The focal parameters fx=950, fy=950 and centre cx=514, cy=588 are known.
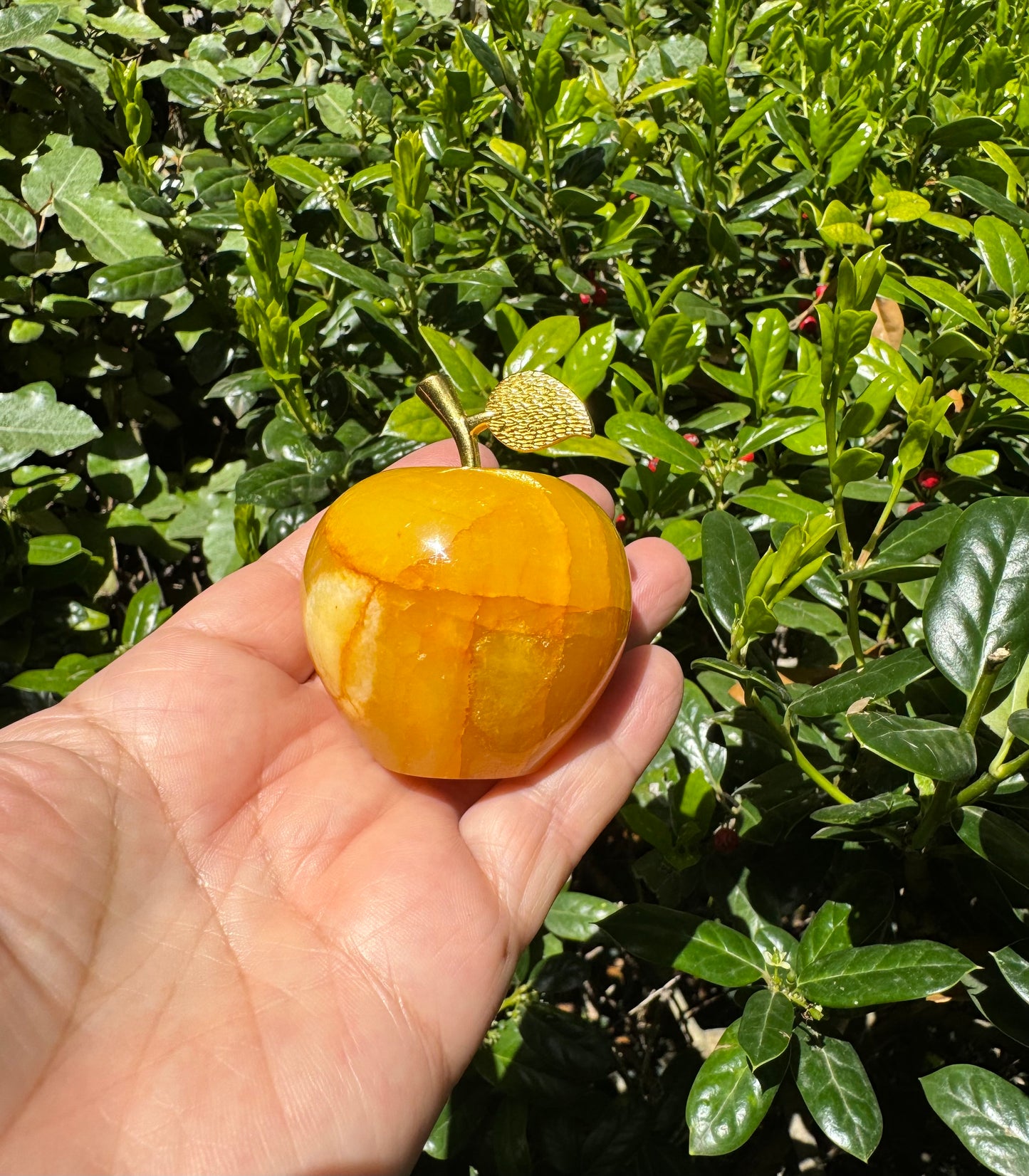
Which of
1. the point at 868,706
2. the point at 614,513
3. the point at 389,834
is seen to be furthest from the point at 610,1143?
the point at 614,513

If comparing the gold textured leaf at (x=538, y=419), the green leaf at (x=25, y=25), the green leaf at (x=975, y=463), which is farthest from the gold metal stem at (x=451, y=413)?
the green leaf at (x=25, y=25)

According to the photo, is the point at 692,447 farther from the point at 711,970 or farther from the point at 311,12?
the point at 311,12

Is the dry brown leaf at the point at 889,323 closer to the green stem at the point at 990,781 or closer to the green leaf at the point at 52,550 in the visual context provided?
the green stem at the point at 990,781

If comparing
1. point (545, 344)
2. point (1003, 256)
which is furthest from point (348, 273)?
point (1003, 256)

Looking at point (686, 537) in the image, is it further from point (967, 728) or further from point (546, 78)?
point (546, 78)

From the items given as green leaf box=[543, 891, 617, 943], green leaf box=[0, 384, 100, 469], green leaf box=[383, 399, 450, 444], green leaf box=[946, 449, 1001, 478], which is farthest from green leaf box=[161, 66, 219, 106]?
green leaf box=[543, 891, 617, 943]

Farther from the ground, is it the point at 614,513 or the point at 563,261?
the point at 563,261

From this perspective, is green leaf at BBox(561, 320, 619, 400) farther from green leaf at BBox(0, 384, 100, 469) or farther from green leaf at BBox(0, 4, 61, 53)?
green leaf at BBox(0, 4, 61, 53)
